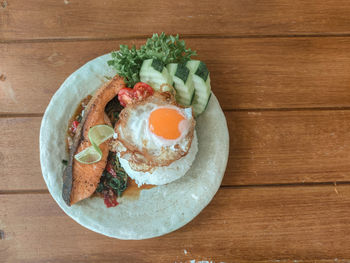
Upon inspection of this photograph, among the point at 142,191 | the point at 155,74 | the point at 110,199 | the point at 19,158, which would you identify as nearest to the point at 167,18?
the point at 155,74

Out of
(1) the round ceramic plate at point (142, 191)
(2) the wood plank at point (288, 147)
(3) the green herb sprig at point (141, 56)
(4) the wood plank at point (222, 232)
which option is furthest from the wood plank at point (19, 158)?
(2) the wood plank at point (288, 147)

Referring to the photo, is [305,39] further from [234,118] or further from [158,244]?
[158,244]

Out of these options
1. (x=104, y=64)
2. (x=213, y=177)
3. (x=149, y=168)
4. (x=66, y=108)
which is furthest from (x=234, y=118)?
(x=66, y=108)

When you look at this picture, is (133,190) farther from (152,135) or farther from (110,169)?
(152,135)

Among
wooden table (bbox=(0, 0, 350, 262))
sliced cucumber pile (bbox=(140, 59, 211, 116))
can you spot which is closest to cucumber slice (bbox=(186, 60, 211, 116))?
sliced cucumber pile (bbox=(140, 59, 211, 116))

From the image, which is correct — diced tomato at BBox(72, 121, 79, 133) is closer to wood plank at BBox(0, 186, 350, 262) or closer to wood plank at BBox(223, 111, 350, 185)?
wood plank at BBox(0, 186, 350, 262)

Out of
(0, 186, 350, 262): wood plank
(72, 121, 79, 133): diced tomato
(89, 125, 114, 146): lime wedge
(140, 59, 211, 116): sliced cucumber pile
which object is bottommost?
(0, 186, 350, 262): wood plank
